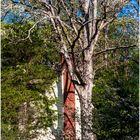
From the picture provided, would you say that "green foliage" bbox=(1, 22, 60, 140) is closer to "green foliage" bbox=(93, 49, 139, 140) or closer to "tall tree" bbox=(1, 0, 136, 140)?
"tall tree" bbox=(1, 0, 136, 140)

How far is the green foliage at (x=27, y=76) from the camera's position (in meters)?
12.8

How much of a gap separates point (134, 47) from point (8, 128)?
15.2ft

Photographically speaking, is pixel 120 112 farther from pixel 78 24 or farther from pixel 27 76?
pixel 78 24

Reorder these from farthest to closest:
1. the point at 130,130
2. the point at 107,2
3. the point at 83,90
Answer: the point at 83,90 < the point at 107,2 < the point at 130,130

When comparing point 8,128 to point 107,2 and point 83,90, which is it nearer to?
point 83,90

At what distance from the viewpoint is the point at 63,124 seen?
1503cm

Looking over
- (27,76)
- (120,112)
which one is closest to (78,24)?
(27,76)

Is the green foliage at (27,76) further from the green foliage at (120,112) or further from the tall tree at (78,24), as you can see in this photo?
the green foliage at (120,112)

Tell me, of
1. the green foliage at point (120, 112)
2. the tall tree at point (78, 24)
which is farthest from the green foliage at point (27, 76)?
the green foliage at point (120, 112)

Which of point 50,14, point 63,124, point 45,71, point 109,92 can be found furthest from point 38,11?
point 109,92

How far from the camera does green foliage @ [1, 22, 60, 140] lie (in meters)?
12.8

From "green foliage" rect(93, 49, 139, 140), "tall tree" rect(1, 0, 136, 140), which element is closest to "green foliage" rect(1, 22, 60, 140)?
"tall tree" rect(1, 0, 136, 140)

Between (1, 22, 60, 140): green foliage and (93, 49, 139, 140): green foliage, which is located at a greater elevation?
(1, 22, 60, 140): green foliage

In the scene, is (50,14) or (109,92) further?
(50,14)
